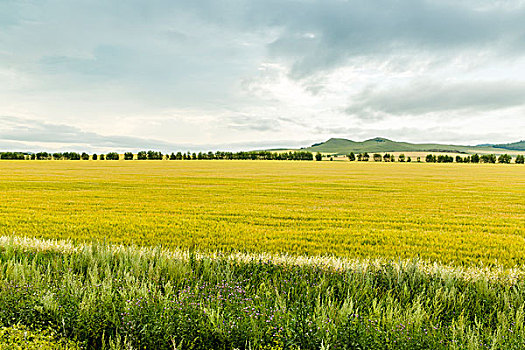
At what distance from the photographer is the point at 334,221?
12.7m

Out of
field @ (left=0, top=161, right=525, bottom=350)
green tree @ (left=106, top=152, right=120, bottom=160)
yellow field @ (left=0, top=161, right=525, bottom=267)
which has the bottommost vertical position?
yellow field @ (left=0, top=161, right=525, bottom=267)

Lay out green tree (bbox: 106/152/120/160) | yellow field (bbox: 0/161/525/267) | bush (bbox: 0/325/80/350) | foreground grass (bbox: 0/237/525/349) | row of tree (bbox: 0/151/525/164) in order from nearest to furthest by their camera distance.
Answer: bush (bbox: 0/325/80/350)
foreground grass (bbox: 0/237/525/349)
yellow field (bbox: 0/161/525/267)
row of tree (bbox: 0/151/525/164)
green tree (bbox: 106/152/120/160)

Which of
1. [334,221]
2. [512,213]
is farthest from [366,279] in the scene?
[512,213]

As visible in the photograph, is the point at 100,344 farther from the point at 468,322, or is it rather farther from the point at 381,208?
the point at 381,208

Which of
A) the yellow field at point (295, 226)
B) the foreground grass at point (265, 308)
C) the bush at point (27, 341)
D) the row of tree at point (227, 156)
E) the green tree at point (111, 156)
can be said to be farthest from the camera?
the green tree at point (111, 156)

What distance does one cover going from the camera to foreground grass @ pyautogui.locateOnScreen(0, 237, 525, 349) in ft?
11.5

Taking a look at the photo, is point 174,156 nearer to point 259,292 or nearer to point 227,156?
point 227,156

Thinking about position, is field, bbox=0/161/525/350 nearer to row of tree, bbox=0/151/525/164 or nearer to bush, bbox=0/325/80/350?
bush, bbox=0/325/80/350

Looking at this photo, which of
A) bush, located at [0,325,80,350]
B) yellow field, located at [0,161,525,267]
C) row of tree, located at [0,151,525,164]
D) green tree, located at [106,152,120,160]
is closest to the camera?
bush, located at [0,325,80,350]

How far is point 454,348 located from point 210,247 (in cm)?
628

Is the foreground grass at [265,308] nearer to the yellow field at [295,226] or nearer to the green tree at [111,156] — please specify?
the yellow field at [295,226]

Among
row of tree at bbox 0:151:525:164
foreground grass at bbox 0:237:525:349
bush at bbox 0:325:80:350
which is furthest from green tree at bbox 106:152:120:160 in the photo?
bush at bbox 0:325:80:350

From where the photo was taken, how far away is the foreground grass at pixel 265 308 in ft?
11.5

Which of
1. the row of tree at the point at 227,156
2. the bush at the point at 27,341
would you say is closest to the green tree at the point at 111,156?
the row of tree at the point at 227,156
